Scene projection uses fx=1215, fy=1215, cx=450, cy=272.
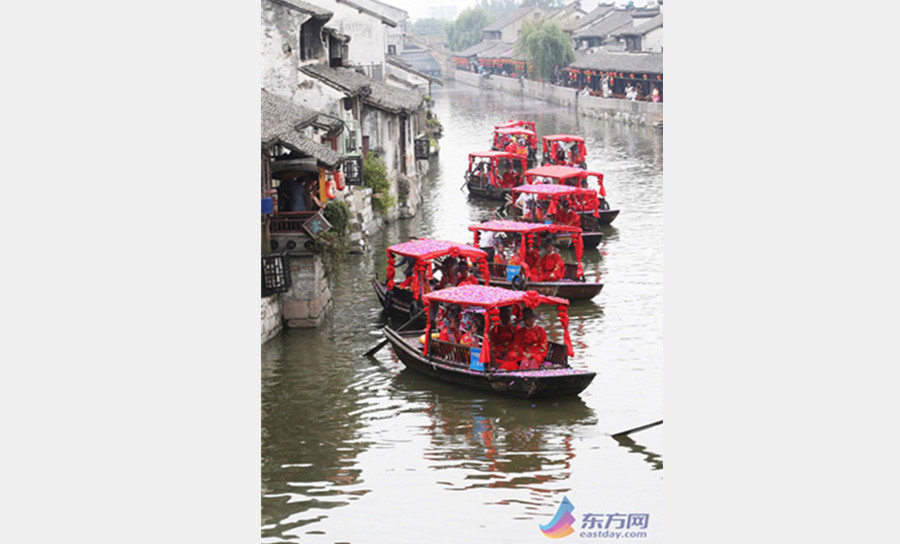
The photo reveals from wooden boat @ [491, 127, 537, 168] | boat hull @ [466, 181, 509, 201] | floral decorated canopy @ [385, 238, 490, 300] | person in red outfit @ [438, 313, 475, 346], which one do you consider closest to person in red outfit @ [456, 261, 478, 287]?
floral decorated canopy @ [385, 238, 490, 300]

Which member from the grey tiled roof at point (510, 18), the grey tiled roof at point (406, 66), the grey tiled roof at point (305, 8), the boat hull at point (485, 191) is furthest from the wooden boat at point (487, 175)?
the grey tiled roof at point (510, 18)

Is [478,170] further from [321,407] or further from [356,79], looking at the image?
[321,407]

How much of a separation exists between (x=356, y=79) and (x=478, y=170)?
5.28m

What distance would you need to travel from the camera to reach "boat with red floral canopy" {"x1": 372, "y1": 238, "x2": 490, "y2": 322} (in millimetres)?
22391

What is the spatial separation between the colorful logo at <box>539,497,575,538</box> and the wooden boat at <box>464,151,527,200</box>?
22.7 meters

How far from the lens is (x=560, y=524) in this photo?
12148 millimetres

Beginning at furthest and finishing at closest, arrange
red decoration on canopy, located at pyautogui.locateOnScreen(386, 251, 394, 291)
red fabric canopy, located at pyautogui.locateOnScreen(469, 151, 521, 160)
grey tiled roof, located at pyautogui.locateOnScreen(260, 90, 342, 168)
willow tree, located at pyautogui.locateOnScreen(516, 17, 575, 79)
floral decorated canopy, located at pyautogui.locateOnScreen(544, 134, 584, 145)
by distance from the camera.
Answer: red fabric canopy, located at pyautogui.locateOnScreen(469, 151, 521, 160) < floral decorated canopy, located at pyautogui.locateOnScreen(544, 134, 584, 145) < red decoration on canopy, located at pyautogui.locateOnScreen(386, 251, 394, 291) < willow tree, located at pyautogui.locateOnScreen(516, 17, 575, 79) < grey tiled roof, located at pyautogui.locateOnScreen(260, 90, 342, 168)

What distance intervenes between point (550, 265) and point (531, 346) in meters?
7.04

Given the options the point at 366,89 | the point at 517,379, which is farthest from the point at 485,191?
the point at 517,379

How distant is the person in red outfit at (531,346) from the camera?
18047 millimetres

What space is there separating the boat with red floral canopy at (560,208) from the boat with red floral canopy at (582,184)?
0.03 meters

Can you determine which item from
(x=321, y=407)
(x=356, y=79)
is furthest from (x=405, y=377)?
(x=356, y=79)

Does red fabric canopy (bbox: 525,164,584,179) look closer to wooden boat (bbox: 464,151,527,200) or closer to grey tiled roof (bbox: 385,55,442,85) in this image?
wooden boat (bbox: 464,151,527,200)

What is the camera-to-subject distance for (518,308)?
18438 millimetres
